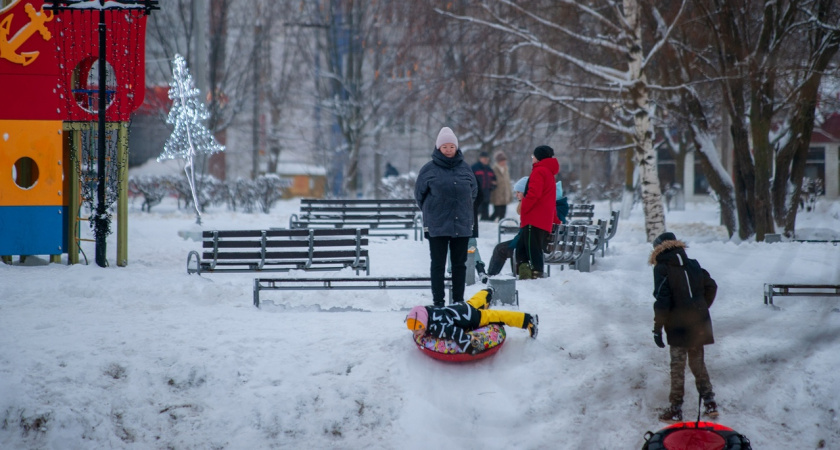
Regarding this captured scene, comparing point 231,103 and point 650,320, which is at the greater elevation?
point 231,103

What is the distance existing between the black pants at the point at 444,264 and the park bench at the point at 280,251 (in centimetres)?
274

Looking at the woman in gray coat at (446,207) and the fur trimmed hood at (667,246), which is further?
the woman in gray coat at (446,207)

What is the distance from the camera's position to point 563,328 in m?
7.86

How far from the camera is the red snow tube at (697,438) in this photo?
5488 millimetres

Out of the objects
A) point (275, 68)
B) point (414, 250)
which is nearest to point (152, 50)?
point (275, 68)

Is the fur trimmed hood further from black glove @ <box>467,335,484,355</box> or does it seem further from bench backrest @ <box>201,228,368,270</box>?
bench backrest @ <box>201,228,368,270</box>

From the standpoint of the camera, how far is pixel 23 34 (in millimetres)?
11773

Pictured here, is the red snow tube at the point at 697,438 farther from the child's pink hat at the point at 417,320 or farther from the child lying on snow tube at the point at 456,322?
the child's pink hat at the point at 417,320

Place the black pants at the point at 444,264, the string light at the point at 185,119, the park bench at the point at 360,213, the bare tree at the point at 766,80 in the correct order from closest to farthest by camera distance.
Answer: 1. the black pants at the point at 444,264
2. the bare tree at the point at 766,80
3. the park bench at the point at 360,213
4. the string light at the point at 185,119

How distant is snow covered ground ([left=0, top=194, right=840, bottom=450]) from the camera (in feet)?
20.8

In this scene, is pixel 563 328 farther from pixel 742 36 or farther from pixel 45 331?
pixel 742 36

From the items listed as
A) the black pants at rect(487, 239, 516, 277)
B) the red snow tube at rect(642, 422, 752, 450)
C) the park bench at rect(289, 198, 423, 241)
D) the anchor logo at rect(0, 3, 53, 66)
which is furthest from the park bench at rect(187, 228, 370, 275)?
the park bench at rect(289, 198, 423, 241)

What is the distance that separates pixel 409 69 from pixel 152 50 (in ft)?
42.5

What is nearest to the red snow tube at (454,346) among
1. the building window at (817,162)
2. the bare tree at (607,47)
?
the bare tree at (607,47)
